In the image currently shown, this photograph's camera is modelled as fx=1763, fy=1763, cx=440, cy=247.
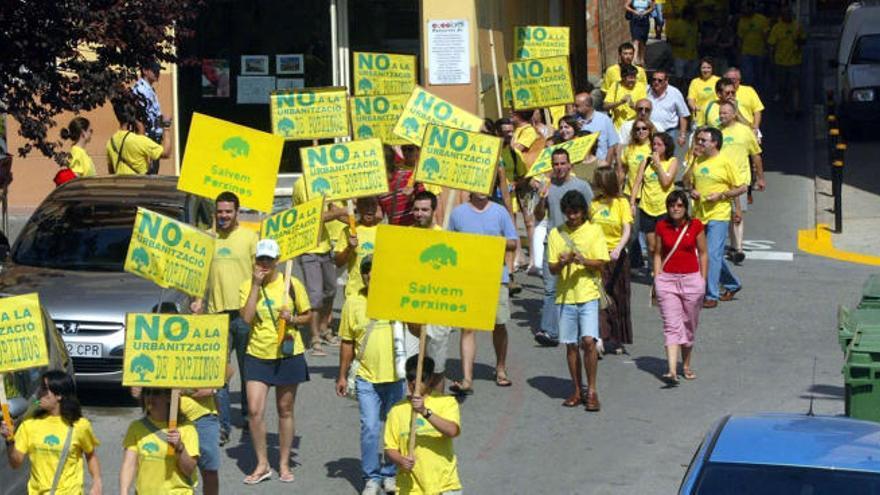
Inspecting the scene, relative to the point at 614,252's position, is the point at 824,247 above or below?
below

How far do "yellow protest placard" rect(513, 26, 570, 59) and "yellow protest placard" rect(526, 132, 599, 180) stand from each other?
3.99 metres

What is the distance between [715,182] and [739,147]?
3.15ft

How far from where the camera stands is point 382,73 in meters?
17.9

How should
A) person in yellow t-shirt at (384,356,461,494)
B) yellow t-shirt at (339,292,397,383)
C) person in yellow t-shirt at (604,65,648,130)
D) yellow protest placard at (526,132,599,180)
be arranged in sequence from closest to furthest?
person in yellow t-shirt at (384,356,461,494)
yellow t-shirt at (339,292,397,383)
yellow protest placard at (526,132,599,180)
person in yellow t-shirt at (604,65,648,130)

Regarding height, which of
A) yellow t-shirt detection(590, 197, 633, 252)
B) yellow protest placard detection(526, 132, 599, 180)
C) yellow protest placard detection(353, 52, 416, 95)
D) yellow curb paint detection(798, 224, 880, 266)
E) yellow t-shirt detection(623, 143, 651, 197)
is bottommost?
yellow curb paint detection(798, 224, 880, 266)

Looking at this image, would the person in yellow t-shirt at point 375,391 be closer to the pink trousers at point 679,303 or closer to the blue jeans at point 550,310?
the pink trousers at point 679,303

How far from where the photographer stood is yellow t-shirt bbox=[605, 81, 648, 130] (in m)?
21.2

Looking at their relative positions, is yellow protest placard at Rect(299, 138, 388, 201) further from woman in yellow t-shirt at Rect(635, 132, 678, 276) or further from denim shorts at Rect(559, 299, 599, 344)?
woman in yellow t-shirt at Rect(635, 132, 678, 276)

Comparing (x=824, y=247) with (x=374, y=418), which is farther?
(x=824, y=247)

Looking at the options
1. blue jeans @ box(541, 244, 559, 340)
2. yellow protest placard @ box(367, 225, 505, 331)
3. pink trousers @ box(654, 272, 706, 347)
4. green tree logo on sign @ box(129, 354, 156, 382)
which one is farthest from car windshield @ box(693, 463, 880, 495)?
blue jeans @ box(541, 244, 559, 340)

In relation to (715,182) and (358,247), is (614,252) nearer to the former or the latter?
(715,182)

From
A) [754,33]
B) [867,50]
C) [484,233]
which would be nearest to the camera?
[484,233]

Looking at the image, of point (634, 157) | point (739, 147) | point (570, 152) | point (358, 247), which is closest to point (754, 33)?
point (739, 147)

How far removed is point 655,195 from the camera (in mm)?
17547
